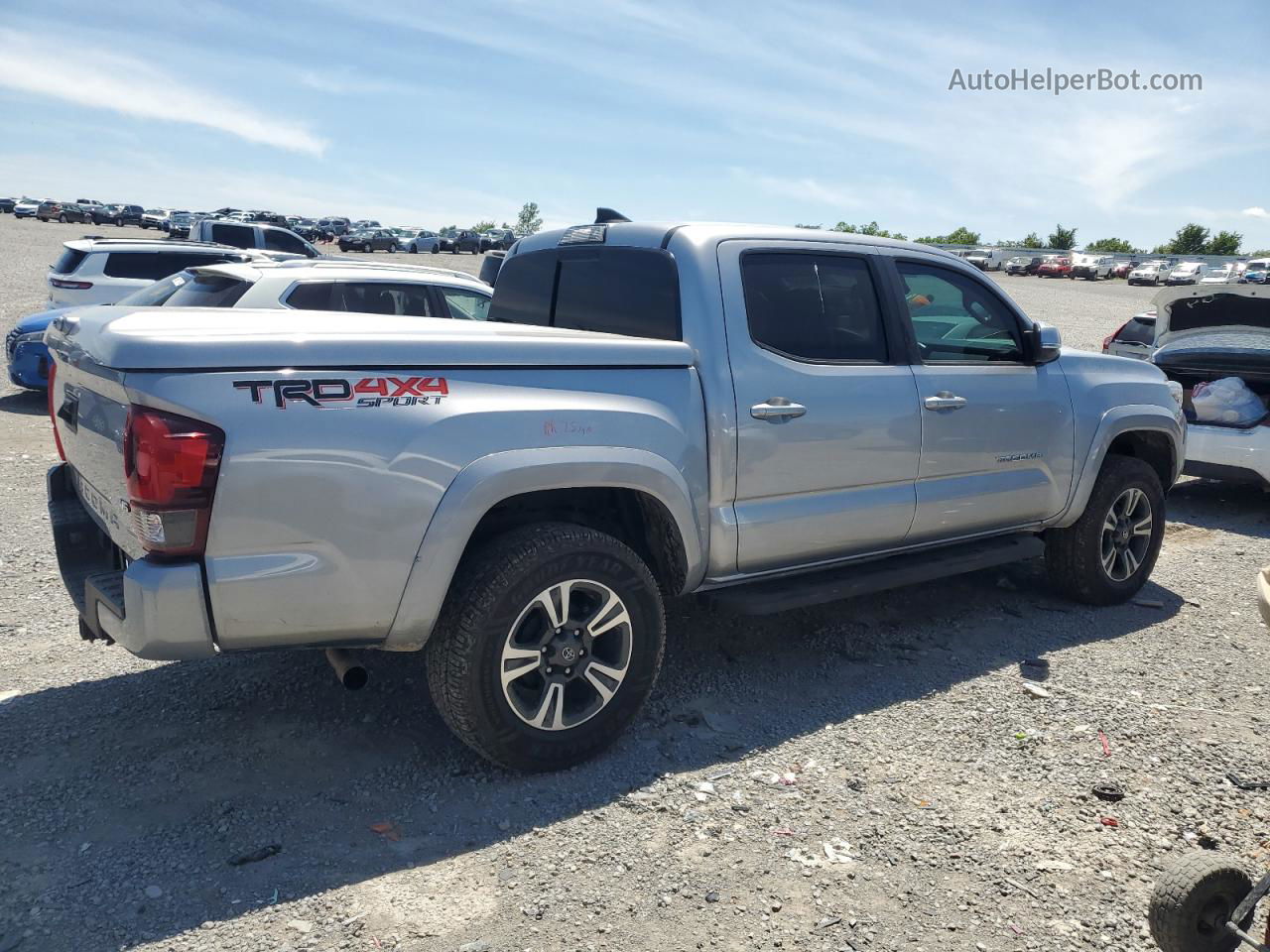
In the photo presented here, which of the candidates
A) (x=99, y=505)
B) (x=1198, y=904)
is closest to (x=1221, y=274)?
(x=1198, y=904)

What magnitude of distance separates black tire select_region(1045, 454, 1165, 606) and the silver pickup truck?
25cm

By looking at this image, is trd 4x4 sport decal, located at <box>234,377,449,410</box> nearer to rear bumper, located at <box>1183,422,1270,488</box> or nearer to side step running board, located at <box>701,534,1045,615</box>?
side step running board, located at <box>701,534,1045,615</box>

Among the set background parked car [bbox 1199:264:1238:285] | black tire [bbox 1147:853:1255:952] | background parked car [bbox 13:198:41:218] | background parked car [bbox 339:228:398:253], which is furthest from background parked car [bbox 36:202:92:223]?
black tire [bbox 1147:853:1255:952]

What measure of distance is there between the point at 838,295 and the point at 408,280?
518 cm

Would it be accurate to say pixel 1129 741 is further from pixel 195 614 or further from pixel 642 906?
pixel 195 614

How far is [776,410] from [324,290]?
17.6 feet

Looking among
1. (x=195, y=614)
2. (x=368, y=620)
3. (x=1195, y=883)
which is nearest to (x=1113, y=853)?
(x=1195, y=883)

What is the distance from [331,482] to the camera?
2.98 metres

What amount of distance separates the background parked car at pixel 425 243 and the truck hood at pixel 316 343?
53.8 meters

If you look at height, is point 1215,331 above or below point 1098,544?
above

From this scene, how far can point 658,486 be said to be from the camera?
3658mm

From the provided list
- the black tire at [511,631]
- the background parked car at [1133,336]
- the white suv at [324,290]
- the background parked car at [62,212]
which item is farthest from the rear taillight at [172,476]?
the background parked car at [62,212]

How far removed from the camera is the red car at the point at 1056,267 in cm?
6238

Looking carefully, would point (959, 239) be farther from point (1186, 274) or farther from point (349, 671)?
point (349, 671)
